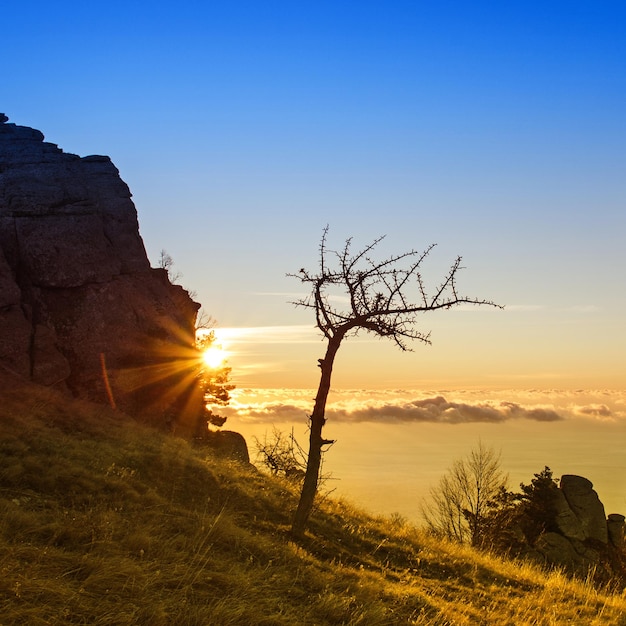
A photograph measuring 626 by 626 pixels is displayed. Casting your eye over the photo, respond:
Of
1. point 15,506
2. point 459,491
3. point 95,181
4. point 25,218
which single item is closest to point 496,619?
point 15,506

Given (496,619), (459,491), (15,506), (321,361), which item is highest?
(321,361)

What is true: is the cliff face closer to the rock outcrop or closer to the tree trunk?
the tree trunk

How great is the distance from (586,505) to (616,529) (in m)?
2.39

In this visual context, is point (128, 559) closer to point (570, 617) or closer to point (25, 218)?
point (570, 617)

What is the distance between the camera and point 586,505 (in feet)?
111

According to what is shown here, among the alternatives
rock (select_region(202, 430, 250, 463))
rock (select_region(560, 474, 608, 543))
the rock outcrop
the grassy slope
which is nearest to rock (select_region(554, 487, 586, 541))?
the rock outcrop

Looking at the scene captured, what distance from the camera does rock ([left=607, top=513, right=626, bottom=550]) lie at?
33.5m

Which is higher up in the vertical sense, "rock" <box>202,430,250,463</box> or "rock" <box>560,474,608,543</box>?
"rock" <box>202,430,250,463</box>

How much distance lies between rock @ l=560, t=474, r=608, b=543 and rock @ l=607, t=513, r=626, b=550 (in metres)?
0.66

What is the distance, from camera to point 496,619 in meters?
9.50

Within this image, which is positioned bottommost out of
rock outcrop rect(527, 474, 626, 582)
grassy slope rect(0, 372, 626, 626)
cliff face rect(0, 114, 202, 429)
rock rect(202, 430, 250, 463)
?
rock outcrop rect(527, 474, 626, 582)

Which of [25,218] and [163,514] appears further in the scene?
[25,218]

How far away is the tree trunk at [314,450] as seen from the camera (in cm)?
1308

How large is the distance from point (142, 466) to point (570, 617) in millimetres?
10428
